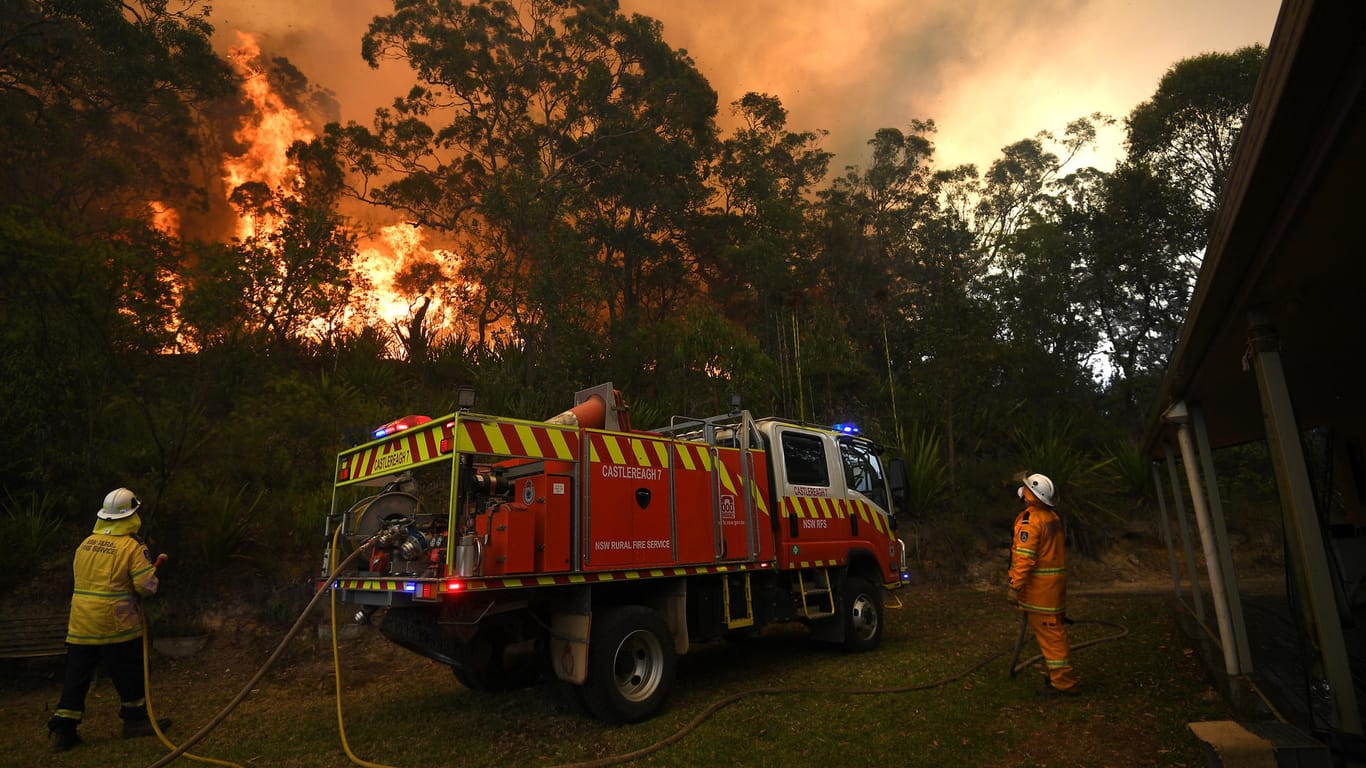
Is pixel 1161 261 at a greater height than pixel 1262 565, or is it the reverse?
pixel 1161 261

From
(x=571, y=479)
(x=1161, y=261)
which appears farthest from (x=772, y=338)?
(x=571, y=479)

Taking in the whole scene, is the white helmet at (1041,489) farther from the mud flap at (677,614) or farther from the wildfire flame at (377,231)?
the wildfire flame at (377,231)

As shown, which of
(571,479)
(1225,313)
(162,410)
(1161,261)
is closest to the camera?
(1225,313)

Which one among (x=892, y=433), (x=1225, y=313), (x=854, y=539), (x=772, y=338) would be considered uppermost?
(x=772, y=338)

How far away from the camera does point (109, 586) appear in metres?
5.75

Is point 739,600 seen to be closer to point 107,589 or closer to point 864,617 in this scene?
point 864,617

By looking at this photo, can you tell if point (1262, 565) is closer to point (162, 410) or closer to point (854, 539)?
point (854, 539)

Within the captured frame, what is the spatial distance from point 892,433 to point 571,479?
12.6 meters

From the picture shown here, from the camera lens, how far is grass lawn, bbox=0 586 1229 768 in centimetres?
478

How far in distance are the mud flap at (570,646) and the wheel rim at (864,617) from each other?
3881 millimetres

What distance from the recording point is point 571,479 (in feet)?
17.7

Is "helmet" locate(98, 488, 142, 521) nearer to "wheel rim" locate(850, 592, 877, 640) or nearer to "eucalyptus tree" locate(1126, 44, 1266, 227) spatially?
"wheel rim" locate(850, 592, 877, 640)

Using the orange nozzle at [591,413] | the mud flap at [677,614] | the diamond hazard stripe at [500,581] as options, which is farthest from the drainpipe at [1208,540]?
the orange nozzle at [591,413]

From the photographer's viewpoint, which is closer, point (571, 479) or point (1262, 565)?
point (571, 479)
